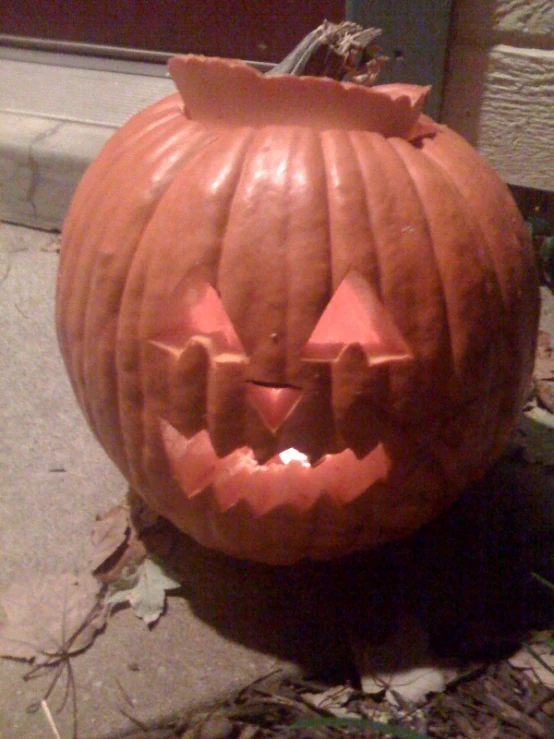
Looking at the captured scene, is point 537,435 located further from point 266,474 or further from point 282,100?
point 282,100

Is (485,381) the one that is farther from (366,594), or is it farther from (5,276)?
(5,276)

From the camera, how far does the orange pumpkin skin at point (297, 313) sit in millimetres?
1004

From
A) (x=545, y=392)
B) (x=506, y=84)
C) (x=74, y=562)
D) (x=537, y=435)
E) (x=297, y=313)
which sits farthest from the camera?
(x=506, y=84)

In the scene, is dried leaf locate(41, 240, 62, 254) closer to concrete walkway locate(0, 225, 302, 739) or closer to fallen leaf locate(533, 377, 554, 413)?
concrete walkway locate(0, 225, 302, 739)

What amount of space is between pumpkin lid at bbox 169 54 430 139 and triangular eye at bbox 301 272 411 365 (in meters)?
0.27

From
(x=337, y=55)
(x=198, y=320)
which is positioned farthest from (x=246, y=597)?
(x=337, y=55)

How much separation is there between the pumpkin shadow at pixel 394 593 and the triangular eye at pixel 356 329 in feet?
1.66

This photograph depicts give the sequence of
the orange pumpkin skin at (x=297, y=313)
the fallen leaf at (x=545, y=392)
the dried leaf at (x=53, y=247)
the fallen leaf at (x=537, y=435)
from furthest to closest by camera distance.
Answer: the dried leaf at (x=53, y=247) < the fallen leaf at (x=545, y=392) < the fallen leaf at (x=537, y=435) < the orange pumpkin skin at (x=297, y=313)

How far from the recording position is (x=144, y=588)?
4.26 ft

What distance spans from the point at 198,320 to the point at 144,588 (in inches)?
21.4

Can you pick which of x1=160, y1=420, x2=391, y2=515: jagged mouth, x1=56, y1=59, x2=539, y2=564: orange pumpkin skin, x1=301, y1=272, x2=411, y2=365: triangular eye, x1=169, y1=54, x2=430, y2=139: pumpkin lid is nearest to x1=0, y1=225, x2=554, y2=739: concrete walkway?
x1=56, y1=59, x2=539, y2=564: orange pumpkin skin

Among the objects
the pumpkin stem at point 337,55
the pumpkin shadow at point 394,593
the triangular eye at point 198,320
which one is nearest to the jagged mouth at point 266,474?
the triangular eye at point 198,320

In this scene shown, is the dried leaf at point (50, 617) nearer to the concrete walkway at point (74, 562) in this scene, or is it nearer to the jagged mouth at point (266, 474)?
the concrete walkway at point (74, 562)

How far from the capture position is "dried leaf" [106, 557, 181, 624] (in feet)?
4.15
